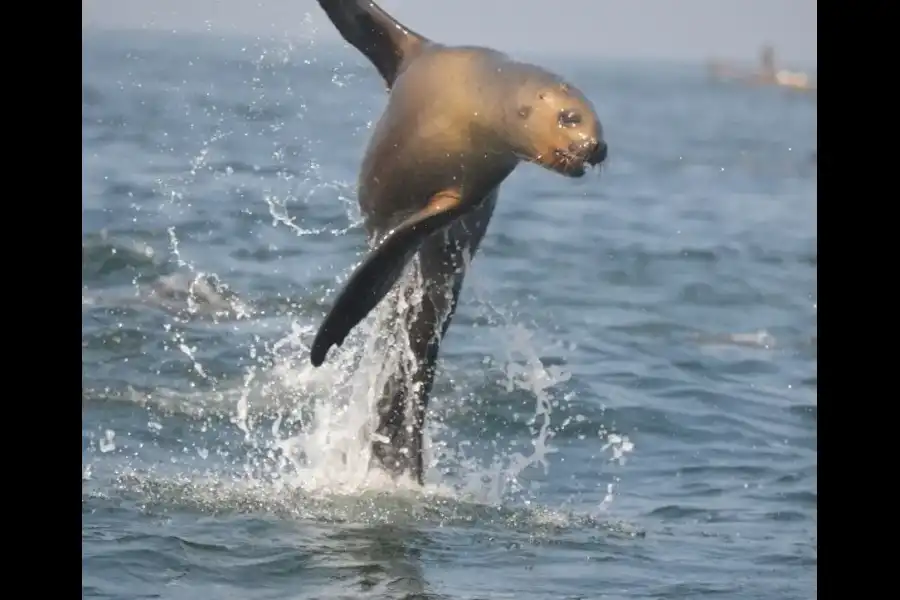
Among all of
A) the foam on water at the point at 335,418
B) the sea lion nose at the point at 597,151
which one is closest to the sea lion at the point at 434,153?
the sea lion nose at the point at 597,151

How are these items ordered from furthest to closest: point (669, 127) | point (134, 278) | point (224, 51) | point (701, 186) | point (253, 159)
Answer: point (224, 51)
point (669, 127)
point (701, 186)
point (253, 159)
point (134, 278)

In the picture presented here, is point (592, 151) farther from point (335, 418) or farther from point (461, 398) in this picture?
point (461, 398)

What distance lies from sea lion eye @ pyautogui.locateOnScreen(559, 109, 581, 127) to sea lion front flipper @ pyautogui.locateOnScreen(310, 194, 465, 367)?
34.2 inches

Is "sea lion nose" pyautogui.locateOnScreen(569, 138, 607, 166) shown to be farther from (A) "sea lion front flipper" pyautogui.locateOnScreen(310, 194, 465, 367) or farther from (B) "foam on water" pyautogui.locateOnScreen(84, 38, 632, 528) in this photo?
(B) "foam on water" pyautogui.locateOnScreen(84, 38, 632, 528)

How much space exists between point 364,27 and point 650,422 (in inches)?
163

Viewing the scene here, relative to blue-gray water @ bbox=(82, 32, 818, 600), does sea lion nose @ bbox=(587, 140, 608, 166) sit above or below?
above

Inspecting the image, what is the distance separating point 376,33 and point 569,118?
166 cm

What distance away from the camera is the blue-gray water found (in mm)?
8953

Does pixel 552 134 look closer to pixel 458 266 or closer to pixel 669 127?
pixel 458 266

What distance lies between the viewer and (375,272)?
29.9 feet

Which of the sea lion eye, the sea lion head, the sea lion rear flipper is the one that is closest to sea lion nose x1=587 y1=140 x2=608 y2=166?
the sea lion head

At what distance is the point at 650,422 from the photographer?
1273 centimetres

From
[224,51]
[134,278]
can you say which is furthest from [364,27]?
[224,51]
